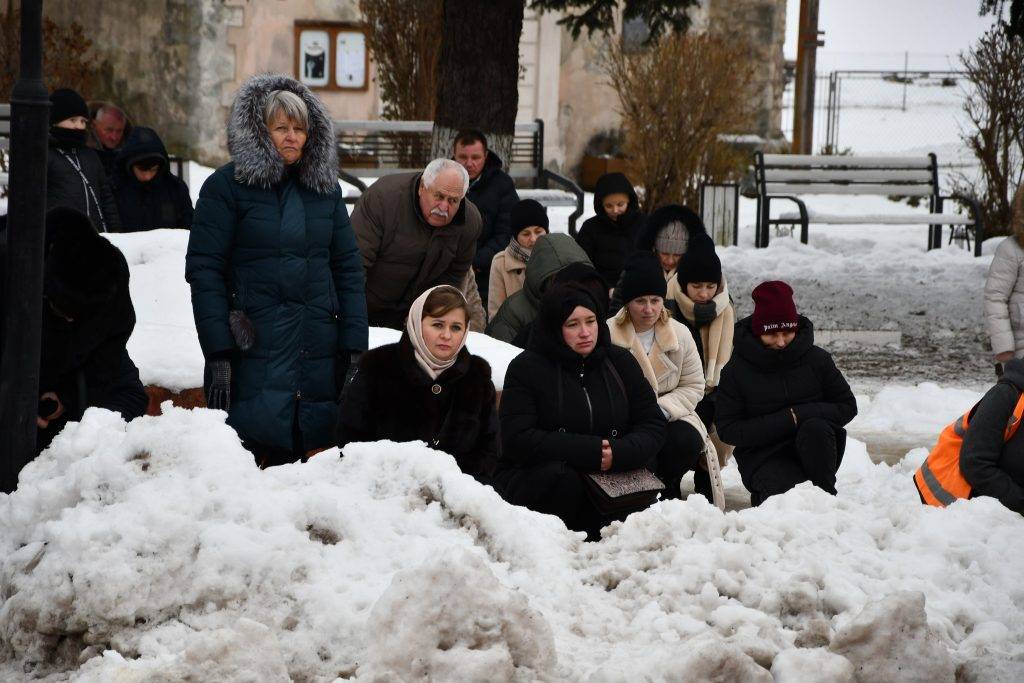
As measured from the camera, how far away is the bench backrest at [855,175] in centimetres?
1697

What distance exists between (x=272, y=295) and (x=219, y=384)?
0.39m

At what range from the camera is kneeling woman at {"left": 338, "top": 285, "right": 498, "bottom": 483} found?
17.3ft

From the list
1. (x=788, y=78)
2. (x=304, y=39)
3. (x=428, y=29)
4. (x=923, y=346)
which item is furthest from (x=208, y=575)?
(x=788, y=78)

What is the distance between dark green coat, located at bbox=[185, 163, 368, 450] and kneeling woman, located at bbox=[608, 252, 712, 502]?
A: 1.56 meters

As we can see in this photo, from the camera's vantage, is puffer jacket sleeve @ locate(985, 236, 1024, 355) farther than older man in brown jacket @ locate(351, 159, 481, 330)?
Yes

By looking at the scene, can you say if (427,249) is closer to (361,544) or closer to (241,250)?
(241,250)

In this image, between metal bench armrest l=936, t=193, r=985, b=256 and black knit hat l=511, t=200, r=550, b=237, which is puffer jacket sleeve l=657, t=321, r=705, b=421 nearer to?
black knit hat l=511, t=200, r=550, b=237

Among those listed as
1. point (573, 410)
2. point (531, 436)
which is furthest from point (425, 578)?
point (573, 410)

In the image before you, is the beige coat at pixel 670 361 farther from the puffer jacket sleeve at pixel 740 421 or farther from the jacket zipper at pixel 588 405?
the jacket zipper at pixel 588 405

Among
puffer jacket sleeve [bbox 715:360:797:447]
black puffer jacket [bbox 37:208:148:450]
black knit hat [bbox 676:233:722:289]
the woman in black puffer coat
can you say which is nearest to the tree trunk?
the woman in black puffer coat

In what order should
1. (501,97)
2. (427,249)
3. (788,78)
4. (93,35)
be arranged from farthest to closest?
(788,78), (93,35), (501,97), (427,249)

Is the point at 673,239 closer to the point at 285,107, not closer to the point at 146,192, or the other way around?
the point at 285,107

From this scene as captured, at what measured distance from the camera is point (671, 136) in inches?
628

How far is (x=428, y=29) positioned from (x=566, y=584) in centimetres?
1386
